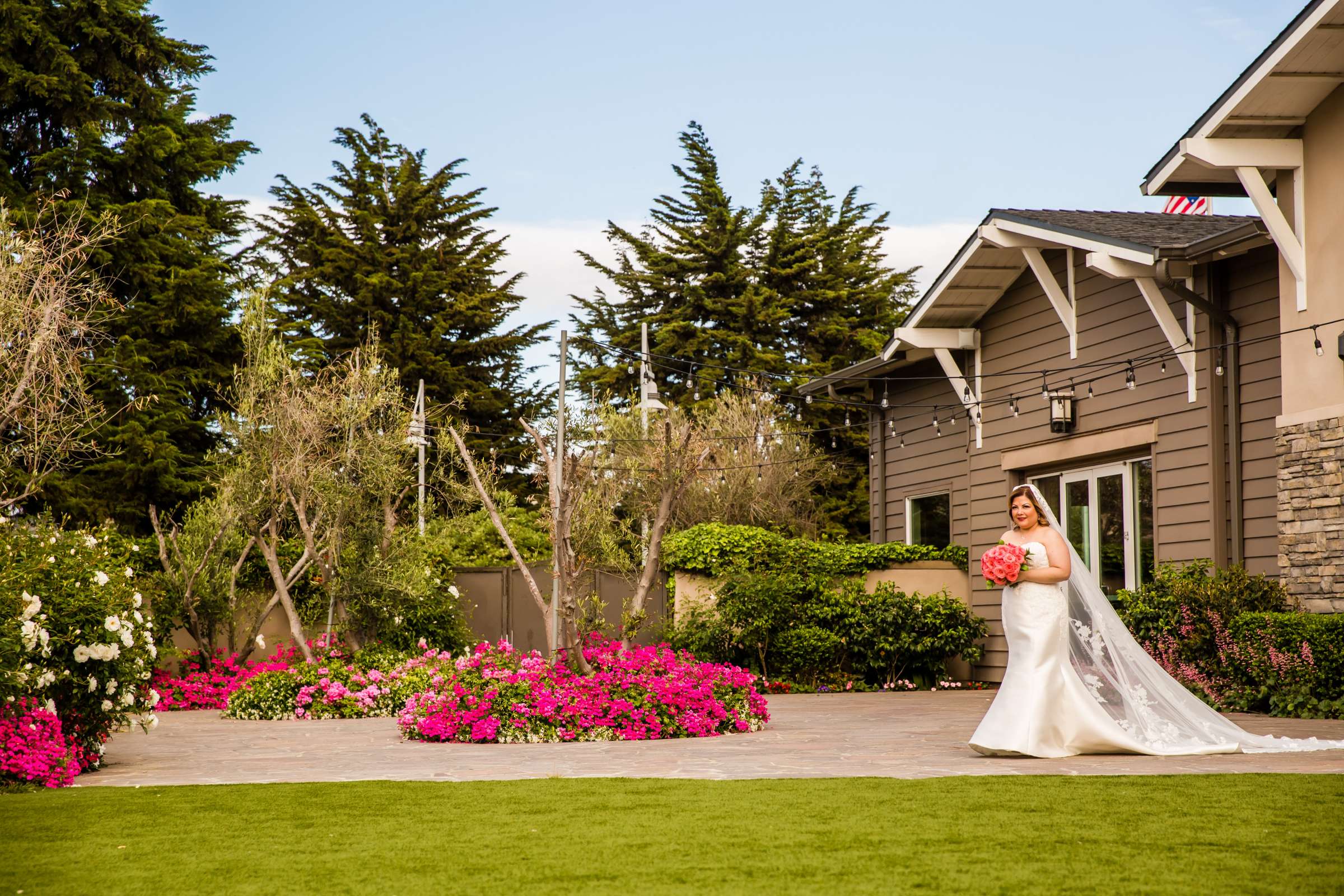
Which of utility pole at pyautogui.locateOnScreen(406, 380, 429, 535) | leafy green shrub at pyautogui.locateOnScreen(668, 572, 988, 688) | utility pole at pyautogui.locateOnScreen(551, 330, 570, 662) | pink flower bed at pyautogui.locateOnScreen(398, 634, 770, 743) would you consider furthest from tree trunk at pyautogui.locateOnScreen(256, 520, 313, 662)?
leafy green shrub at pyautogui.locateOnScreen(668, 572, 988, 688)

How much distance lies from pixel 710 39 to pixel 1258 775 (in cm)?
1270

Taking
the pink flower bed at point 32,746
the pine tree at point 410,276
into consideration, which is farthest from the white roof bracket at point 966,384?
the pine tree at point 410,276

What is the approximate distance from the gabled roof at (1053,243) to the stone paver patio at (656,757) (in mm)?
4070

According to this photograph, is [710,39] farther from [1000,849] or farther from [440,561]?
[1000,849]

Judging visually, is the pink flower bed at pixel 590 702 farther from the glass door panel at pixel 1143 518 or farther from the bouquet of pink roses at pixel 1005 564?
the glass door panel at pixel 1143 518

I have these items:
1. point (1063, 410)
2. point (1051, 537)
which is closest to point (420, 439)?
point (1063, 410)

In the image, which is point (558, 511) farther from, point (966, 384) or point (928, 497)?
point (928, 497)

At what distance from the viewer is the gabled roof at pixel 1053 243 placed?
38.0 feet

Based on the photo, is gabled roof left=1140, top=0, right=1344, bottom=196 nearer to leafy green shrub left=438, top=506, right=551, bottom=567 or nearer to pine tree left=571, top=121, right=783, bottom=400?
leafy green shrub left=438, top=506, right=551, bottom=567

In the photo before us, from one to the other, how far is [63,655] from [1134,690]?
22.3 ft

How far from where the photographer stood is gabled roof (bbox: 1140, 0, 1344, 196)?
10.0m

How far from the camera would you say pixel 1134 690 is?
8.52m

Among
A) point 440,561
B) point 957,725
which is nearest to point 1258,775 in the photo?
point 957,725

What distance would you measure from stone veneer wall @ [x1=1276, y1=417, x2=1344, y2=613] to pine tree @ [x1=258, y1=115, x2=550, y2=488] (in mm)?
21612
